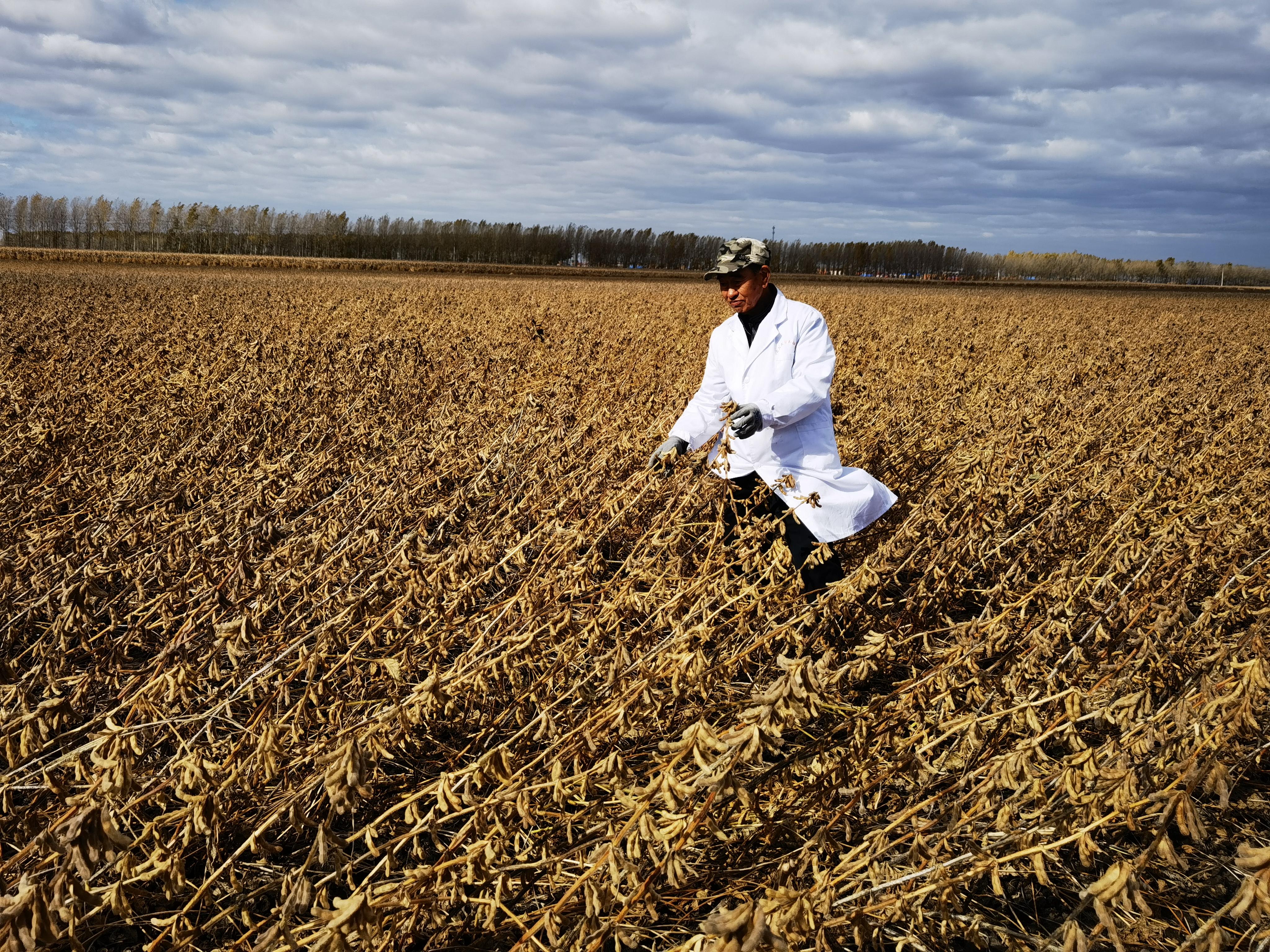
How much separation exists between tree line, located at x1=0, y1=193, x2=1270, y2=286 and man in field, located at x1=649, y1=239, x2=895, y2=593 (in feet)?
238

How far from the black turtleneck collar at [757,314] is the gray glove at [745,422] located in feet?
2.53

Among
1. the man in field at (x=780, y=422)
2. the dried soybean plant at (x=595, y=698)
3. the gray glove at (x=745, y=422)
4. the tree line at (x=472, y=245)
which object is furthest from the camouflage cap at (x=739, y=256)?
the tree line at (x=472, y=245)

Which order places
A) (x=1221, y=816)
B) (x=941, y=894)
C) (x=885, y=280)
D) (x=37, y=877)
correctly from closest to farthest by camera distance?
1. (x=941, y=894)
2. (x=37, y=877)
3. (x=1221, y=816)
4. (x=885, y=280)

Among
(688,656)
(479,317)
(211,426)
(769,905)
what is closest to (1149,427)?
(688,656)

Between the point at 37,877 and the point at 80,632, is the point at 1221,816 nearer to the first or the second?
the point at 37,877

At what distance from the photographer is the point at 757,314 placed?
161 inches

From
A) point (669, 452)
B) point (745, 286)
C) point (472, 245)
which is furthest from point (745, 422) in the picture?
point (472, 245)

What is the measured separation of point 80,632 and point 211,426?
11.3ft

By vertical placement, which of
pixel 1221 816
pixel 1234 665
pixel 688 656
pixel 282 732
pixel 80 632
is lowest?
pixel 1221 816

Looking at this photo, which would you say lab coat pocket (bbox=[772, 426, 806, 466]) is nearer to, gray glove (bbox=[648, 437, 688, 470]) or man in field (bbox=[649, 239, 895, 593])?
man in field (bbox=[649, 239, 895, 593])

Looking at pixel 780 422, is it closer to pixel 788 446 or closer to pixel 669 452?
pixel 788 446

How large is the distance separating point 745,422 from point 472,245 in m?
86.5

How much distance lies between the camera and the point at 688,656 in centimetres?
200

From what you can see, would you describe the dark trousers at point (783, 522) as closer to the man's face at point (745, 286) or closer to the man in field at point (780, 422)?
the man in field at point (780, 422)
